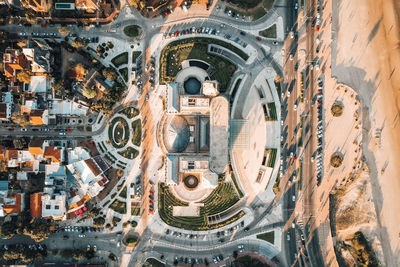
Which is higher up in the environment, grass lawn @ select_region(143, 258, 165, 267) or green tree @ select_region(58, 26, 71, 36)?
green tree @ select_region(58, 26, 71, 36)

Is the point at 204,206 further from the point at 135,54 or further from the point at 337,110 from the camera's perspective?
the point at 135,54

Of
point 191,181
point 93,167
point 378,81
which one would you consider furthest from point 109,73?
point 378,81

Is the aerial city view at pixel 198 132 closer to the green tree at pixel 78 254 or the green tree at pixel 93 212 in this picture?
the green tree at pixel 93 212

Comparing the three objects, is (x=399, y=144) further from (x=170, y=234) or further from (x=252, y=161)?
(x=170, y=234)

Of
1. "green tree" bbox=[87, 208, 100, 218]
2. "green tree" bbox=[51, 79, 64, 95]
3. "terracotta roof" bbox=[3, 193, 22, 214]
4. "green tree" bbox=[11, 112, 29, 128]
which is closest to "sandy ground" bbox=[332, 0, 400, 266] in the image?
"green tree" bbox=[51, 79, 64, 95]

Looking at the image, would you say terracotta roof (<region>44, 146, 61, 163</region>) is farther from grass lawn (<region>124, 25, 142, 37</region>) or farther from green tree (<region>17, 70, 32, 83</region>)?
grass lawn (<region>124, 25, 142, 37</region>)

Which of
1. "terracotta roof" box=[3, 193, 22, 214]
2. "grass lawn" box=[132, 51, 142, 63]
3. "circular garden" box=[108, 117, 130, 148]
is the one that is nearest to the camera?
"terracotta roof" box=[3, 193, 22, 214]

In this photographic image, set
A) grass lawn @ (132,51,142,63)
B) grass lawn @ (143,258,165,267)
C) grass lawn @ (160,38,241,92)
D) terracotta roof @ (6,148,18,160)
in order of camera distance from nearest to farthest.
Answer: terracotta roof @ (6,148,18,160) → grass lawn @ (160,38,241,92) → grass lawn @ (143,258,165,267) → grass lawn @ (132,51,142,63)

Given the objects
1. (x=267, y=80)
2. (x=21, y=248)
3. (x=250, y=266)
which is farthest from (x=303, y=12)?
(x=21, y=248)
